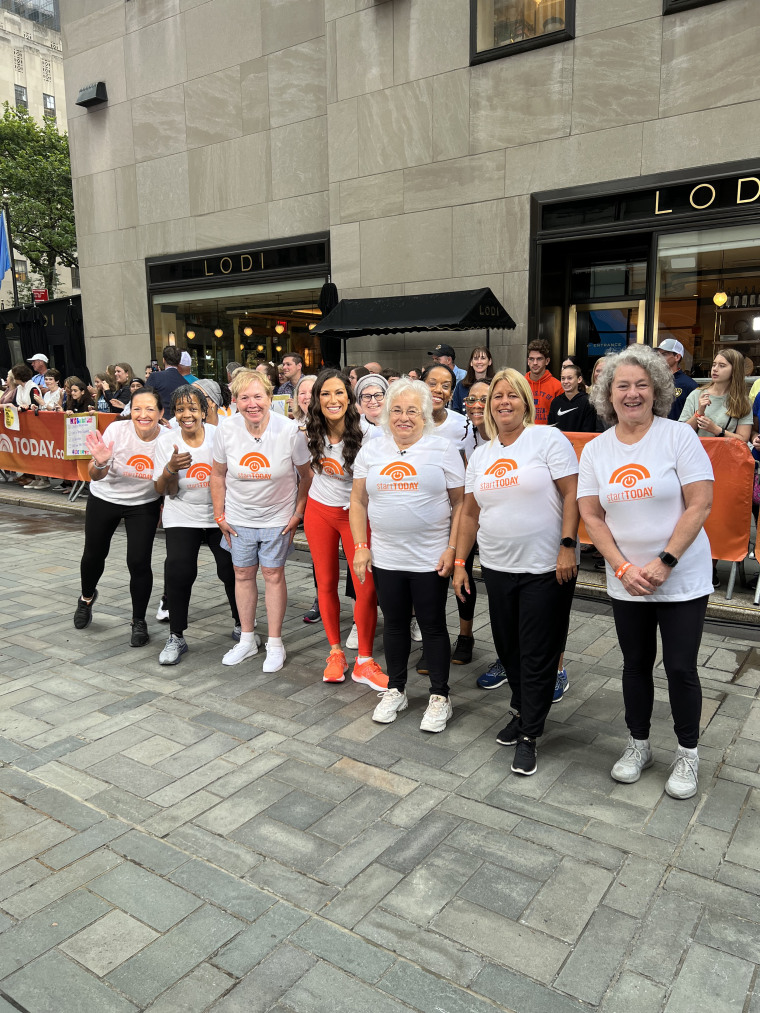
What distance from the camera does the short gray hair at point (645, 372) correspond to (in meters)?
3.45

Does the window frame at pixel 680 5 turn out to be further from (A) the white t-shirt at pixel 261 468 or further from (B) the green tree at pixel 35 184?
(B) the green tree at pixel 35 184

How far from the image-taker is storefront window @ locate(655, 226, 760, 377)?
891 cm

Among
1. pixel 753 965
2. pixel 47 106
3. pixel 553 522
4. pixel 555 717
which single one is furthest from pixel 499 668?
pixel 47 106

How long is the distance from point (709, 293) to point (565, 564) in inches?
273

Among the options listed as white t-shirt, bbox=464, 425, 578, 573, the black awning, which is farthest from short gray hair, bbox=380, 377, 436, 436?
the black awning

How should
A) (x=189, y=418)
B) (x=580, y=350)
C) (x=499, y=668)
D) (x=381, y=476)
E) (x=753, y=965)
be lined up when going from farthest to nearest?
(x=580, y=350) → (x=189, y=418) → (x=499, y=668) → (x=381, y=476) → (x=753, y=965)

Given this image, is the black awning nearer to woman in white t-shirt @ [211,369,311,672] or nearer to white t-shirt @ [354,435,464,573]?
woman in white t-shirt @ [211,369,311,672]

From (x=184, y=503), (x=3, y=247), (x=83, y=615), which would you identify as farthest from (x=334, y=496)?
(x=3, y=247)

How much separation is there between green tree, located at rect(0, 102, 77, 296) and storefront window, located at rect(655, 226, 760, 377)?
33.1m

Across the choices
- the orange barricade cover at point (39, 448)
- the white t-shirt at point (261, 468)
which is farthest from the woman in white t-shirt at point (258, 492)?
the orange barricade cover at point (39, 448)

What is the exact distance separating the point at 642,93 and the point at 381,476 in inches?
290

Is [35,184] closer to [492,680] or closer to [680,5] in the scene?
[680,5]

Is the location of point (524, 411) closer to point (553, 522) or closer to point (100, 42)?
point (553, 522)

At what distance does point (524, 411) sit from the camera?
12.5ft
